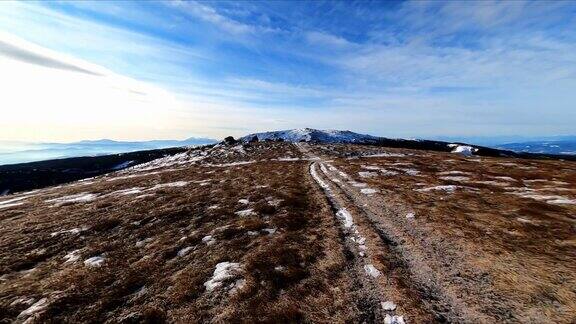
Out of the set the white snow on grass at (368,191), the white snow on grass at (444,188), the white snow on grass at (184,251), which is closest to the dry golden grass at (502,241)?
the white snow on grass at (444,188)

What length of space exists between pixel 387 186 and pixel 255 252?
19.9 meters

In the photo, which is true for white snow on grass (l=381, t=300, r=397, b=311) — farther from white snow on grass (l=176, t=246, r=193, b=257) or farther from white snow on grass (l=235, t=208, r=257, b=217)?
white snow on grass (l=235, t=208, r=257, b=217)

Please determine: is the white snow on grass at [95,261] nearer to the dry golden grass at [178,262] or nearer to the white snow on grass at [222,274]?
the dry golden grass at [178,262]

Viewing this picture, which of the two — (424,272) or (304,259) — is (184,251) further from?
(424,272)

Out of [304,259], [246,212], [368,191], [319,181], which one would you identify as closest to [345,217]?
[304,259]

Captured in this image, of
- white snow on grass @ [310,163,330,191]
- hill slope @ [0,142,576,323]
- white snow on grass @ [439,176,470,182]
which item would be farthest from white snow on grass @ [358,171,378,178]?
hill slope @ [0,142,576,323]

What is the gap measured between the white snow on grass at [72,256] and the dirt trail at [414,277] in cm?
1513

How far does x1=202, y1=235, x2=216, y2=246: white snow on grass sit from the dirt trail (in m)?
7.89

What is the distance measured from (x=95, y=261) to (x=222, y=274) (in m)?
7.91

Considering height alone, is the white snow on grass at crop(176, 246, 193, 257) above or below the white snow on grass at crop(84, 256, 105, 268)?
above

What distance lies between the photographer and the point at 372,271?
1344 centimetres

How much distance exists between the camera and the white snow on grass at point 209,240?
18616 millimetres

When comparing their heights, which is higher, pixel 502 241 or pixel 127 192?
pixel 502 241

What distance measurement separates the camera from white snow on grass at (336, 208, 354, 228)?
789 inches
